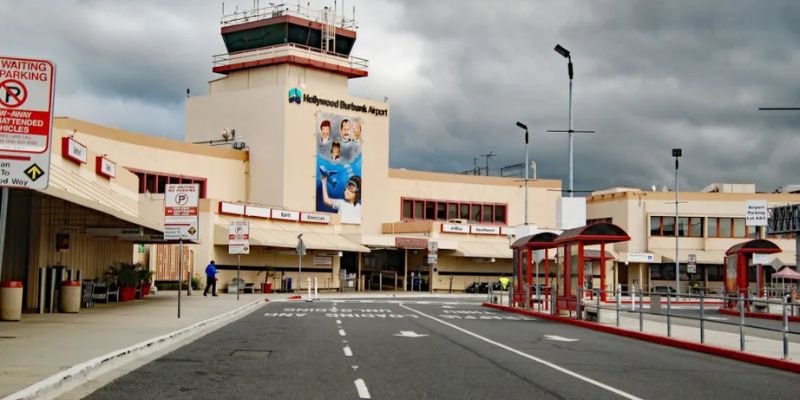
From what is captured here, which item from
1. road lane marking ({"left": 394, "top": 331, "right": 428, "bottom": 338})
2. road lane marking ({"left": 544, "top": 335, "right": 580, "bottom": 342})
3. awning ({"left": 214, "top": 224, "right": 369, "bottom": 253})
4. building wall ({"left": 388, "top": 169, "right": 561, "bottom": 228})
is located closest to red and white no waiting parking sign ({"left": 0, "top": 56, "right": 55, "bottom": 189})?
road lane marking ({"left": 394, "top": 331, "right": 428, "bottom": 338})

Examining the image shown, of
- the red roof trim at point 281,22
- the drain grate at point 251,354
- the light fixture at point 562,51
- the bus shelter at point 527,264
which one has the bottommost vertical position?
the drain grate at point 251,354

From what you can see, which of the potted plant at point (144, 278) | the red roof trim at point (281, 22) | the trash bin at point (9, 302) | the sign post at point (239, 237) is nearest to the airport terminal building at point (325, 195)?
the red roof trim at point (281, 22)

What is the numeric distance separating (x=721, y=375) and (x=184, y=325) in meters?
13.1

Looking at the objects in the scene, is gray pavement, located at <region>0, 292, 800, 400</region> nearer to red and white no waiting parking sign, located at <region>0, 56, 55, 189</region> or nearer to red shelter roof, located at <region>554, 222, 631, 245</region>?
red and white no waiting parking sign, located at <region>0, 56, 55, 189</region>

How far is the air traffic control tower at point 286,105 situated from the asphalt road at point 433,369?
127 feet

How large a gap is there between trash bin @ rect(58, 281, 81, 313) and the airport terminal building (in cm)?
1961

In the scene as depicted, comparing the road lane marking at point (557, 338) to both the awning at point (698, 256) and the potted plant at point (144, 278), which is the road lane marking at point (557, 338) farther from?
the awning at point (698, 256)

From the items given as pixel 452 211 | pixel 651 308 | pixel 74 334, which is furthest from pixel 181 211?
pixel 452 211

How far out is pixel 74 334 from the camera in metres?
19.2

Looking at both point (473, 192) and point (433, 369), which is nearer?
point (433, 369)

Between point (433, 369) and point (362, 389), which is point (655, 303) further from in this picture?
point (362, 389)

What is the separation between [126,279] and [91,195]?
7.24 meters

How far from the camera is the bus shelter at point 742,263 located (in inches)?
1619

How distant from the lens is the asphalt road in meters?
12.2
